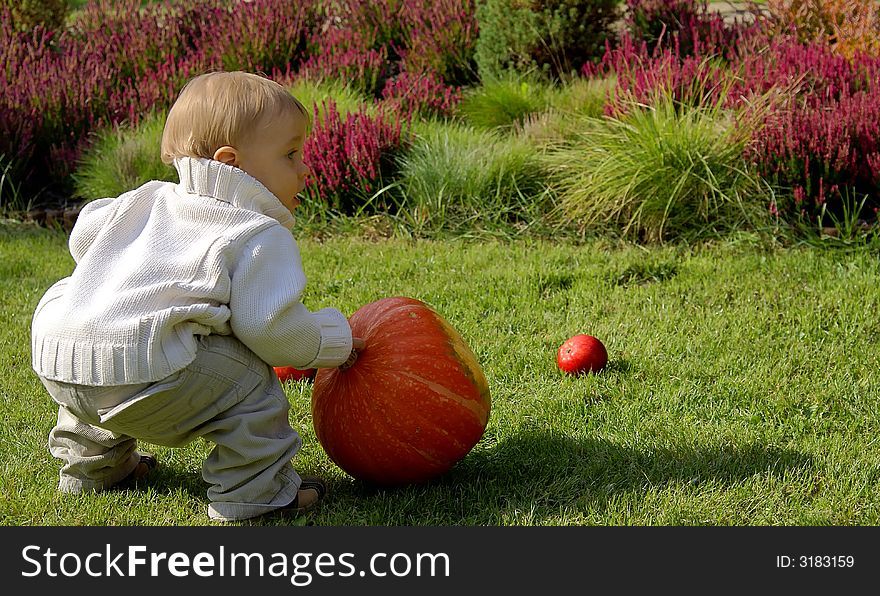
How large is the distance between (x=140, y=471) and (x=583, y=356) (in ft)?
6.12

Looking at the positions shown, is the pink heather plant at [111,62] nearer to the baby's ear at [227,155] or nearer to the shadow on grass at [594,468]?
the baby's ear at [227,155]

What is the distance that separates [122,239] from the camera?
10.5ft

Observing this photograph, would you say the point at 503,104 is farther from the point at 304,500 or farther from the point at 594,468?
the point at 304,500

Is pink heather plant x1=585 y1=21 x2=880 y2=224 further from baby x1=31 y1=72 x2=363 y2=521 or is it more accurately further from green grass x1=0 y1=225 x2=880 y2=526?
baby x1=31 y1=72 x2=363 y2=521

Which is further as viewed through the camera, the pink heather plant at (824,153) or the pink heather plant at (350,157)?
the pink heather plant at (350,157)

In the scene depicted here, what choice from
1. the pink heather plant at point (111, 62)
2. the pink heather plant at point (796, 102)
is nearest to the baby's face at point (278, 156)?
the pink heather plant at point (796, 102)

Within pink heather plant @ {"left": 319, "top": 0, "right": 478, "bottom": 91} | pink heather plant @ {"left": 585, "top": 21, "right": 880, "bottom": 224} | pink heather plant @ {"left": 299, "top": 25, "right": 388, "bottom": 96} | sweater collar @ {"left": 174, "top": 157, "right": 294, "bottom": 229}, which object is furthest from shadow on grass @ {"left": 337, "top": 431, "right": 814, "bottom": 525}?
pink heather plant @ {"left": 319, "top": 0, "right": 478, "bottom": 91}

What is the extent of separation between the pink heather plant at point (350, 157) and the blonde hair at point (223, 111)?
3.62 meters

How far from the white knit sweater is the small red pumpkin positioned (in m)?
0.25

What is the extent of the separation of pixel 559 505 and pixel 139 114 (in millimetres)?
6039

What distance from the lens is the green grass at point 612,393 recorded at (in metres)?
3.43

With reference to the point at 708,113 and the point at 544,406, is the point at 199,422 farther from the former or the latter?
the point at 708,113

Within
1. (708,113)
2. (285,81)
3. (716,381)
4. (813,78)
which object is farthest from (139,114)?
(716,381)

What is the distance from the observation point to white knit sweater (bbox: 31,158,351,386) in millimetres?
3045
